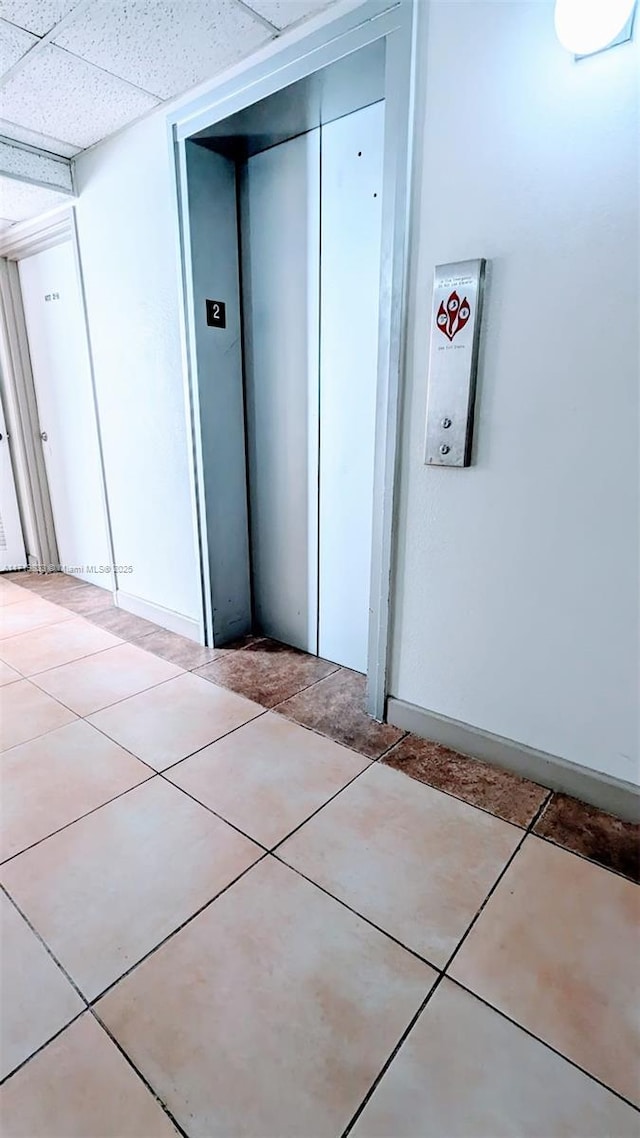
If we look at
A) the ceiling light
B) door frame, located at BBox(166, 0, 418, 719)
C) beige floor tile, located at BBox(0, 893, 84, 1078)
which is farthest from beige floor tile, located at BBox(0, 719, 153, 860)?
the ceiling light

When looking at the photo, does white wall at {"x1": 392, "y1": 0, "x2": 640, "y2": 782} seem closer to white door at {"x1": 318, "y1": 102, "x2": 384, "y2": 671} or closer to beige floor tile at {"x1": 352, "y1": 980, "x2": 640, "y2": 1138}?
white door at {"x1": 318, "y1": 102, "x2": 384, "y2": 671}

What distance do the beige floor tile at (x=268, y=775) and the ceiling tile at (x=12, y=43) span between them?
103 inches

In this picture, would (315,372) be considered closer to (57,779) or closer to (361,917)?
(57,779)

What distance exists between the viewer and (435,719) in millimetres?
1976

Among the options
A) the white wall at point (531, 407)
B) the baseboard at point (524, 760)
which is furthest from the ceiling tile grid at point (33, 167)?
the baseboard at point (524, 760)

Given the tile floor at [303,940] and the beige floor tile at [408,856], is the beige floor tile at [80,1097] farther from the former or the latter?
the beige floor tile at [408,856]

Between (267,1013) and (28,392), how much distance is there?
166 inches

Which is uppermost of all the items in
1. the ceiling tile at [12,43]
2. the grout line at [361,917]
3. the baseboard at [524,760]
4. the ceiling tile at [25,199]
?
the ceiling tile at [12,43]

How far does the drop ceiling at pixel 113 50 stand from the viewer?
1719mm

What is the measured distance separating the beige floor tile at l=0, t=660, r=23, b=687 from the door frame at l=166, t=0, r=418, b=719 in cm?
169

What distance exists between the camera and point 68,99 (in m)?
2.27

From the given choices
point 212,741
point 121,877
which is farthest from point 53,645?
point 121,877

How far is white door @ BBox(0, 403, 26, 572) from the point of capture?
4086 mm

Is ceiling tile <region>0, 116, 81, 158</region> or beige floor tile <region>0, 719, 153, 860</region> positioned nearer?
beige floor tile <region>0, 719, 153, 860</region>
